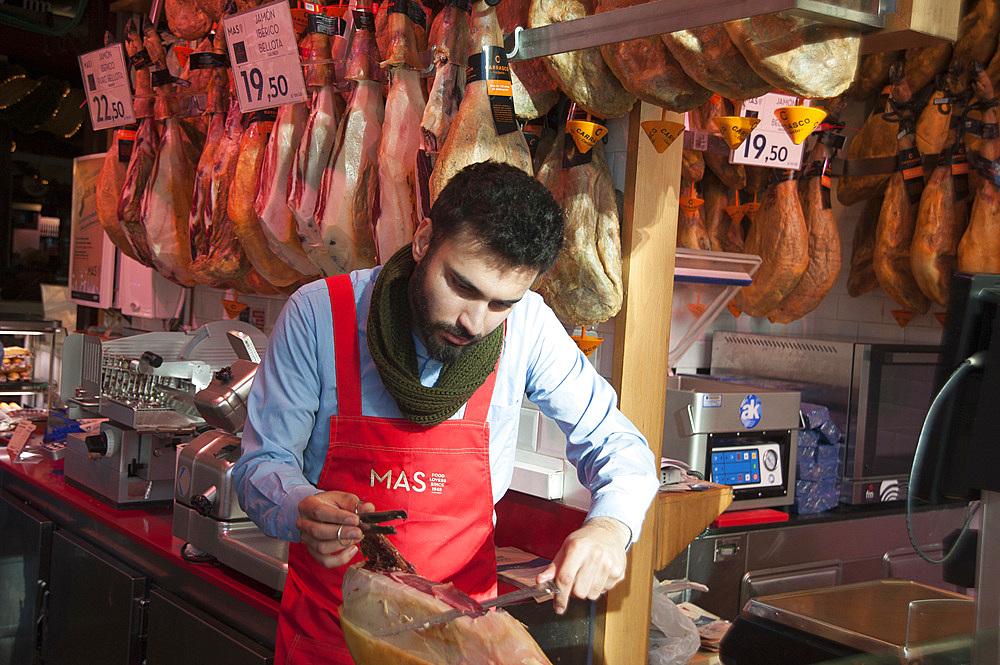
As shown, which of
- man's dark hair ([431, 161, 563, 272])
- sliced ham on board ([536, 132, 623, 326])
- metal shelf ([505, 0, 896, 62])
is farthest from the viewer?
sliced ham on board ([536, 132, 623, 326])

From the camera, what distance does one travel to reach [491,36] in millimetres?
2520

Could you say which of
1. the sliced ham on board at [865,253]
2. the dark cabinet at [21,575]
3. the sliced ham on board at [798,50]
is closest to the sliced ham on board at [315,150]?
the dark cabinet at [21,575]

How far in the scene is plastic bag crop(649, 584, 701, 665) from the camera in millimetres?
2721

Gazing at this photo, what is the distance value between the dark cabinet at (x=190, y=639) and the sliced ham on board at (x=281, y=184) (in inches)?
53.2

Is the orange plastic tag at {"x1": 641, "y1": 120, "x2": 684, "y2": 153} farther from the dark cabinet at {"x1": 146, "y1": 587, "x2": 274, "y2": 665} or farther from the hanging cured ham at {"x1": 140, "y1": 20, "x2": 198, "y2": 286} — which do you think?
the hanging cured ham at {"x1": 140, "y1": 20, "x2": 198, "y2": 286}

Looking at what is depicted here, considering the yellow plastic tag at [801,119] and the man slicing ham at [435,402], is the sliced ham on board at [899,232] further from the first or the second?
the man slicing ham at [435,402]

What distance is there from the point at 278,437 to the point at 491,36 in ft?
4.34

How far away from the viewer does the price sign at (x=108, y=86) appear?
4.29 metres

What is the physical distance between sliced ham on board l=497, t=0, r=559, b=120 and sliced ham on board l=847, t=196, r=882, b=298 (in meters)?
2.51

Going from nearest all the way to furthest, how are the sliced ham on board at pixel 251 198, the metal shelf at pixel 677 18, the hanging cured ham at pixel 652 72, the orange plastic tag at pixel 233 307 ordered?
the metal shelf at pixel 677 18
the hanging cured ham at pixel 652 72
the sliced ham on board at pixel 251 198
the orange plastic tag at pixel 233 307

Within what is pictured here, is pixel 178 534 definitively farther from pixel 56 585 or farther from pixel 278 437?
pixel 278 437

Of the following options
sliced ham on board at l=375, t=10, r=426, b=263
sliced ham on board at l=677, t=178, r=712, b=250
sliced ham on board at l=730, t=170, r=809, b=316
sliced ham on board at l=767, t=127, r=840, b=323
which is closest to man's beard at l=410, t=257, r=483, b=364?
sliced ham on board at l=375, t=10, r=426, b=263

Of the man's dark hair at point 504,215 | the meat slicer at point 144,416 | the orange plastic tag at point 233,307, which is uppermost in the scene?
the man's dark hair at point 504,215

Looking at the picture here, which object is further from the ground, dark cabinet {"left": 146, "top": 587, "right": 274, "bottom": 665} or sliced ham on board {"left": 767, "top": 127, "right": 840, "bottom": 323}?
sliced ham on board {"left": 767, "top": 127, "right": 840, "bottom": 323}
